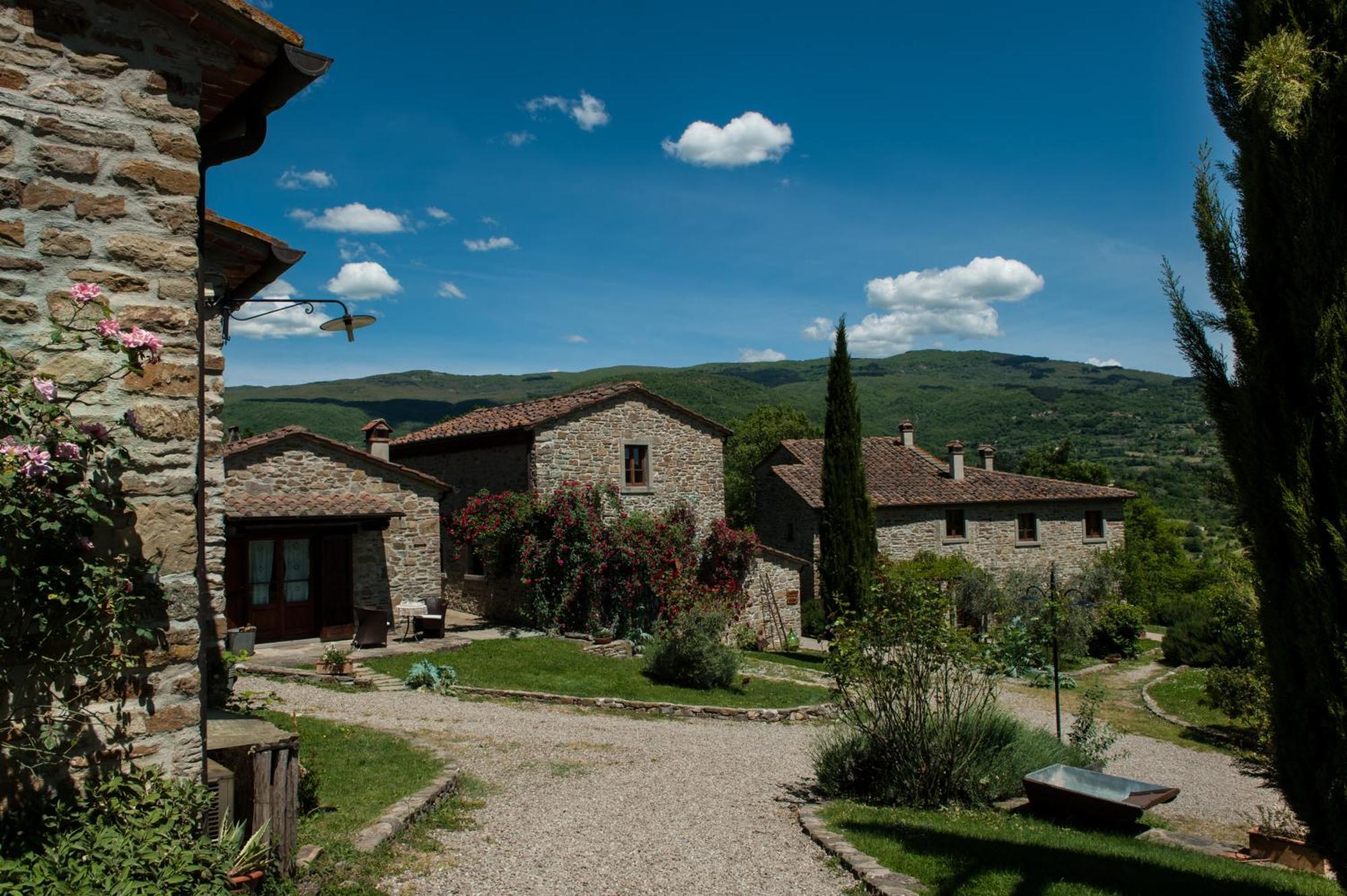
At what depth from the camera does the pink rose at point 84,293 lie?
3.80m

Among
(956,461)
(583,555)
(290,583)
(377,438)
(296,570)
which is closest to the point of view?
(290,583)

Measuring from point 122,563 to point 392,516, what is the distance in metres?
14.3

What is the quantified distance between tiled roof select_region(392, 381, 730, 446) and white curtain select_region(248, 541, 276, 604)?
5766 millimetres

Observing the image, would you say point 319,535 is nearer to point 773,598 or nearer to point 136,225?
point 773,598

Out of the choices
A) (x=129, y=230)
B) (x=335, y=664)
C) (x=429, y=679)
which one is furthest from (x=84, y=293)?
(x=335, y=664)

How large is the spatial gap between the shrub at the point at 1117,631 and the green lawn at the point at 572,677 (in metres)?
13.7

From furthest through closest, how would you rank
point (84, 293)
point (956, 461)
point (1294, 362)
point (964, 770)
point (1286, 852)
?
1. point (956, 461)
2. point (964, 770)
3. point (1286, 852)
4. point (1294, 362)
5. point (84, 293)

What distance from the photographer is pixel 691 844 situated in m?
6.82

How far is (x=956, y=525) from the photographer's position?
28.4 metres

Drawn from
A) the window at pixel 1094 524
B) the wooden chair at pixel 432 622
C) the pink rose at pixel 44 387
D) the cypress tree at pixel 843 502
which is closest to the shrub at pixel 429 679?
the wooden chair at pixel 432 622

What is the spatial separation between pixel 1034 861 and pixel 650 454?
15.7 metres

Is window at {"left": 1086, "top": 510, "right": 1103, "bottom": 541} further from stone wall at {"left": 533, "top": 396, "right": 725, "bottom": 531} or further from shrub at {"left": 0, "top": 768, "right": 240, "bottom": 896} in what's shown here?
shrub at {"left": 0, "top": 768, "right": 240, "bottom": 896}

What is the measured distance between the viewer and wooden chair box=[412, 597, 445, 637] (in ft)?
56.6

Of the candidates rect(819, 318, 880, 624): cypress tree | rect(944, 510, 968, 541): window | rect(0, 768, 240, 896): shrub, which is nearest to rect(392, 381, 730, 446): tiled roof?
rect(819, 318, 880, 624): cypress tree
